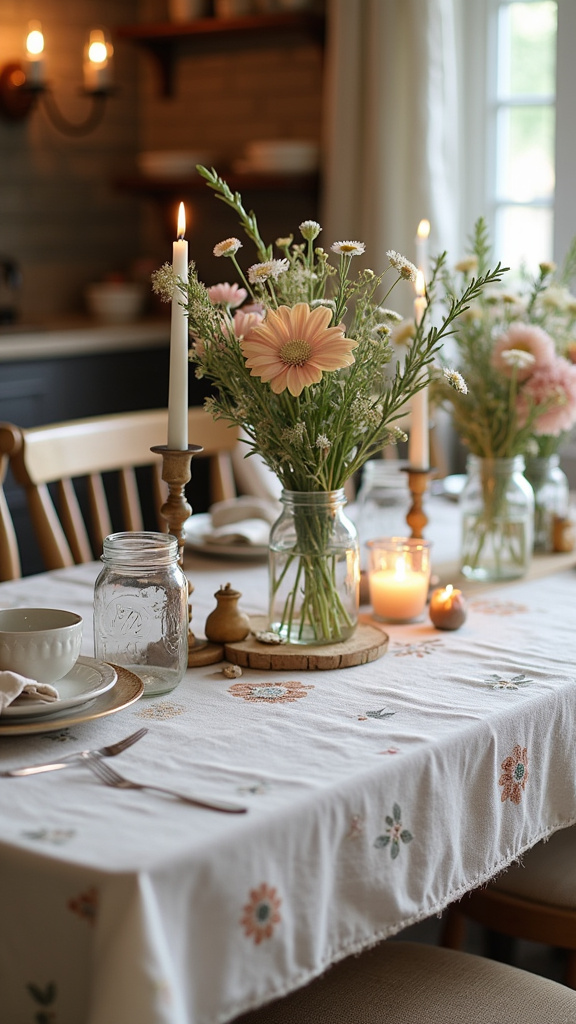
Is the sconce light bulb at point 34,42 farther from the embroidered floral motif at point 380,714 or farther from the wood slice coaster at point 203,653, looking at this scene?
the embroidered floral motif at point 380,714

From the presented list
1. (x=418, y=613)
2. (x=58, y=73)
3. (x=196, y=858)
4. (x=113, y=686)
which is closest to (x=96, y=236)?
(x=58, y=73)

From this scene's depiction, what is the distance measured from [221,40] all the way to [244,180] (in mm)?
627

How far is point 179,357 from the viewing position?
1234 millimetres

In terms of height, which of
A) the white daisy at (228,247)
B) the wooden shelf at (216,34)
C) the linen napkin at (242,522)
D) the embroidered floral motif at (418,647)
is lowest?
the embroidered floral motif at (418,647)

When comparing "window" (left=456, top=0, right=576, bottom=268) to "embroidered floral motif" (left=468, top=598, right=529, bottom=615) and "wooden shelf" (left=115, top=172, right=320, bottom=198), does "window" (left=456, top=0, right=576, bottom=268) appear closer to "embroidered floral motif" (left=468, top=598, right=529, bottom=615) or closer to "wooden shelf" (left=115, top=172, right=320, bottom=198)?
"wooden shelf" (left=115, top=172, right=320, bottom=198)

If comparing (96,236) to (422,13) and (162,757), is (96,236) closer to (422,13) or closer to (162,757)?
(422,13)

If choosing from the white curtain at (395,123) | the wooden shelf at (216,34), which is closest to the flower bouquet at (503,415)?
the white curtain at (395,123)

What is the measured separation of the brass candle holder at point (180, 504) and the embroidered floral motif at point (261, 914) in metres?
0.44

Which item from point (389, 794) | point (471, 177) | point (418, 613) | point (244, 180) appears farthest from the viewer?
point (244, 180)

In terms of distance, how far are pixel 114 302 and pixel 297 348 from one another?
2.98 m

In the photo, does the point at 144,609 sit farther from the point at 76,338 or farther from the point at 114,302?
the point at 114,302

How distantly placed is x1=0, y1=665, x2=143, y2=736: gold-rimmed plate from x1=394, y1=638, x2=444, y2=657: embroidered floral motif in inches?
12.9

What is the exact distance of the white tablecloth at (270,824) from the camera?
809mm

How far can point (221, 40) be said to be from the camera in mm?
4062
